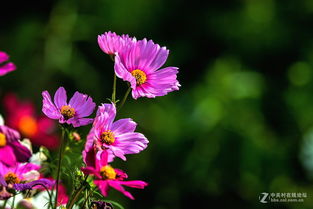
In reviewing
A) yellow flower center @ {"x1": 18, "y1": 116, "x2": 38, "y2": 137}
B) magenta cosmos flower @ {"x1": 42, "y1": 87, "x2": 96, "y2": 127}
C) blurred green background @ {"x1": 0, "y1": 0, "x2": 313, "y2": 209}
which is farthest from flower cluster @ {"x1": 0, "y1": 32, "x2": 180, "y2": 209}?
blurred green background @ {"x1": 0, "y1": 0, "x2": 313, "y2": 209}

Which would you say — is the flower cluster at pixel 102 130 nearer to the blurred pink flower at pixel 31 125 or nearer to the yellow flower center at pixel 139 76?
the yellow flower center at pixel 139 76

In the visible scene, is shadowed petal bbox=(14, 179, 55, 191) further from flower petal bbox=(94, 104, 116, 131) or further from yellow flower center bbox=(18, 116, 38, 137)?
yellow flower center bbox=(18, 116, 38, 137)

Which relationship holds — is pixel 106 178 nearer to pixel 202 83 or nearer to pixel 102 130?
pixel 102 130

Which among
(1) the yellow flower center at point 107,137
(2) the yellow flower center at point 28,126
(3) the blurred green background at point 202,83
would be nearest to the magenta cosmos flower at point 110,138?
(1) the yellow flower center at point 107,137

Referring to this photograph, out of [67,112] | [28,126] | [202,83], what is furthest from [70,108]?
[202,83]

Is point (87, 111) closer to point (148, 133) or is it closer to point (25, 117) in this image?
point (25, 117)
